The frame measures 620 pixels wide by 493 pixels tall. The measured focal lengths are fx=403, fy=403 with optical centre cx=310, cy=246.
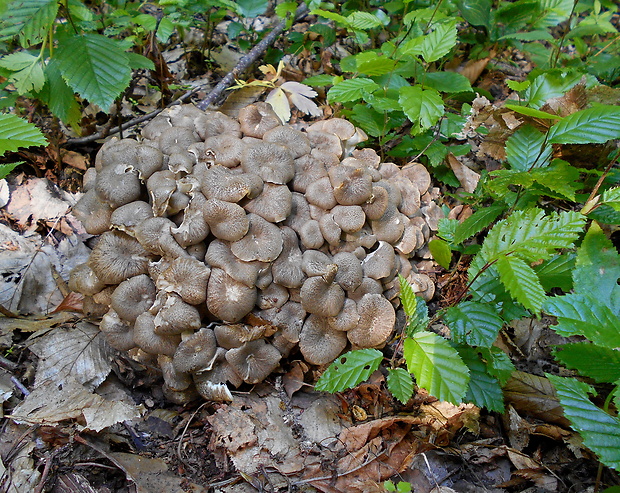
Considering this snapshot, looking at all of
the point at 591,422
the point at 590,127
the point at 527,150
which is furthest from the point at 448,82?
the point at 591,422

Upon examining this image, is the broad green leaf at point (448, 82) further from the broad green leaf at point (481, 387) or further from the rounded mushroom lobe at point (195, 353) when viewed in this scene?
the rounded mushroom lobe at point (195, 353)

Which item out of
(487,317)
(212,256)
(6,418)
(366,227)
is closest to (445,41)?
(366,227)

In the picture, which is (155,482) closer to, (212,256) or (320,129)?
(212,256)

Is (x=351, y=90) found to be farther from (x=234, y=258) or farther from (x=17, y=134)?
(x=17, y=134)

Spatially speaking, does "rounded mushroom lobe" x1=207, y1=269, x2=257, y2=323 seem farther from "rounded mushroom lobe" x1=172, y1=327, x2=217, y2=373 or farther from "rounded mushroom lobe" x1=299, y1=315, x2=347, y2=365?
"rounded mushroom lobe" x1=299, y1=315, x2=347, y2=365

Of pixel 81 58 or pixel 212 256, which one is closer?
pixel 212 256

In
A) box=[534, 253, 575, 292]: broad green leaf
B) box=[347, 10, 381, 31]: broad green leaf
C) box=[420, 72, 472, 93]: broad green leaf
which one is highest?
box=[347, 10, 381, 31]: broad green leaf

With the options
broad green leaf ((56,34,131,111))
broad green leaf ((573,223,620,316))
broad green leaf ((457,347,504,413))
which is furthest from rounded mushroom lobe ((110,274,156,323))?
broad green leaf ((573,223,620,316))

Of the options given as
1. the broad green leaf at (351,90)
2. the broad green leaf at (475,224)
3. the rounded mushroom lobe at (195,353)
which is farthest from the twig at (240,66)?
the broad green leaf at (475,224)
